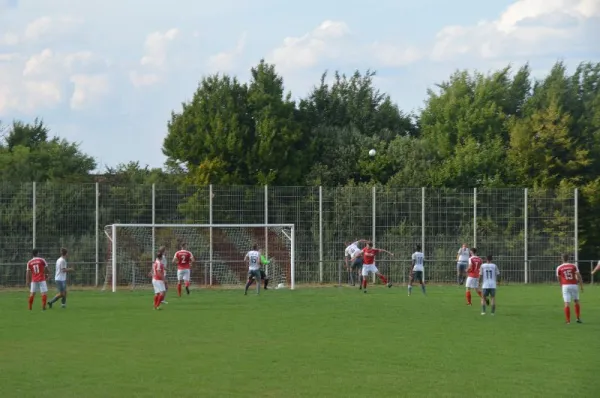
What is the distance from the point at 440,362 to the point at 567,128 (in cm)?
3894

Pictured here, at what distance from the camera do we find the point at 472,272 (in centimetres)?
3127

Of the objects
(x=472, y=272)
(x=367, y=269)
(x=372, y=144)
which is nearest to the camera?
(x=472, y=272)

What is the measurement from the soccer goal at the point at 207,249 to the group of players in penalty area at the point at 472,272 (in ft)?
9.56

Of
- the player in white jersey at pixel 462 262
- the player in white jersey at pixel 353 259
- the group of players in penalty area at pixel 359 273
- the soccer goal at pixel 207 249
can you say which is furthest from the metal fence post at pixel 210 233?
the player in white jersey at pixel 462 262

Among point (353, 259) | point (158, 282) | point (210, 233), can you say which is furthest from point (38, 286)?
point (353, 259)

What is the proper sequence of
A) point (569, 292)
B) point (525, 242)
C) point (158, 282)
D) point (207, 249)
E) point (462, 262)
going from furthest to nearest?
point (525, 242) < point (462, 262) < point (207, 249) < point (158, 282) < point (569, 292)

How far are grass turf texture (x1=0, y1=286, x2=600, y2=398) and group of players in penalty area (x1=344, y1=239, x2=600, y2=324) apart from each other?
0.65 meters

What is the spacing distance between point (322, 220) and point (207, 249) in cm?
564

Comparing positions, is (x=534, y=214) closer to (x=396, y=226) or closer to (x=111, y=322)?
(x=396, y=226)

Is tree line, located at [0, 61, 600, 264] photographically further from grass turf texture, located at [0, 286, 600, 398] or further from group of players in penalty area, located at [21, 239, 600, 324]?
grass turf texture, located at [0, 286, 600, 398]

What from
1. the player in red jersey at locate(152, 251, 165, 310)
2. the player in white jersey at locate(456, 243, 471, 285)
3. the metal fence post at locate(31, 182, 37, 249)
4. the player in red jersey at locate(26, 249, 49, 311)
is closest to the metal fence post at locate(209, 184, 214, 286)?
the metal fence post at locate(31, 182, 37, 249)

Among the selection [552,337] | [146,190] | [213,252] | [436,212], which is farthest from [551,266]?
[552,337]

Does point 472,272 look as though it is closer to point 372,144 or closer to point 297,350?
point 297,350

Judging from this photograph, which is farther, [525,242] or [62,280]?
[525,242]
